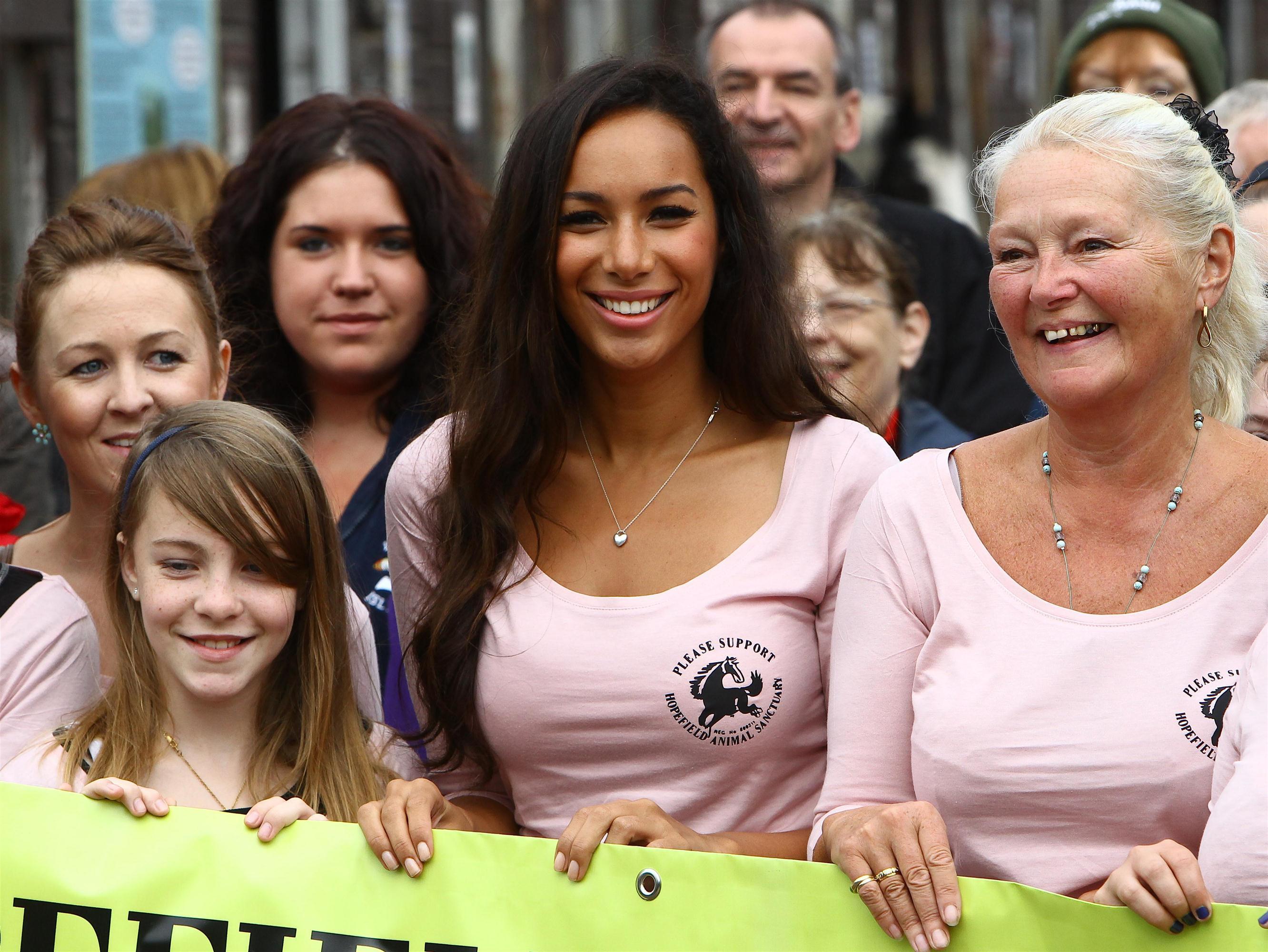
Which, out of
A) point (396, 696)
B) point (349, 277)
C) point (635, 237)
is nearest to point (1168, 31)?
point (349, 277)

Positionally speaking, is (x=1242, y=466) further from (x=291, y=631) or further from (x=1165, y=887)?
(x=291, y=631)

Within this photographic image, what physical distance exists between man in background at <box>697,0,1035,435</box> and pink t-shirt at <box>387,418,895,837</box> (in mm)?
1883

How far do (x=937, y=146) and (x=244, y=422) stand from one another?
203 inches

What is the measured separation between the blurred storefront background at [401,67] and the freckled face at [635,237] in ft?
13.5

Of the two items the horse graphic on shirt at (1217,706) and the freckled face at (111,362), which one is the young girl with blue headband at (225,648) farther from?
the horse graphic on shirt at (1217,706)

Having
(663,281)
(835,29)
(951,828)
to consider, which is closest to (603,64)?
(663,281)

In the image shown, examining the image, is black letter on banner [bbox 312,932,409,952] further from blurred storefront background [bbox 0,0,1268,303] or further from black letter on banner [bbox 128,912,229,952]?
blurred storefront background [bbox 0,0,1268,303]

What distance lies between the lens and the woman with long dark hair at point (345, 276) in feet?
13.0

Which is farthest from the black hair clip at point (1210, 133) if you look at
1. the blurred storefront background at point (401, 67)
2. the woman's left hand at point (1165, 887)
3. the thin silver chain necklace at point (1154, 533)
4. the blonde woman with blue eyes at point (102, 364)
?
the blurred storefront background at point (401, 67)

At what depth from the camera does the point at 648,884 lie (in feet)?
8.12

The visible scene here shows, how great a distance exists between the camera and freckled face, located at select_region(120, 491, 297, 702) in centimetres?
281

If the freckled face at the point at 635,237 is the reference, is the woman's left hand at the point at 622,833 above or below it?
below

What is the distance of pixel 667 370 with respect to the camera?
305 centimetres

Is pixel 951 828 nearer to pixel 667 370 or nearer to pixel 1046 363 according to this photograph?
pixel 1046 363
